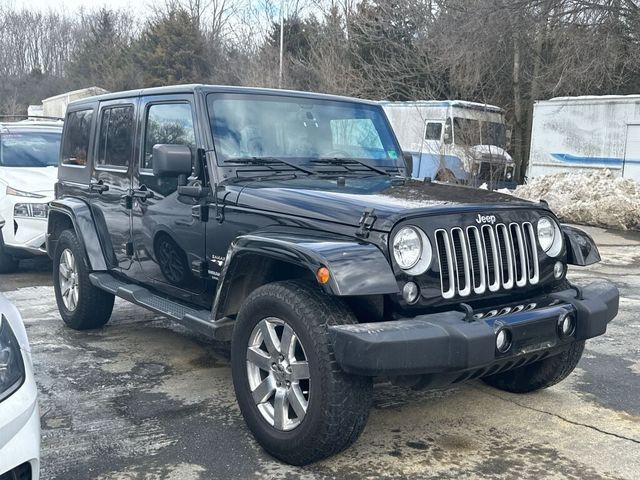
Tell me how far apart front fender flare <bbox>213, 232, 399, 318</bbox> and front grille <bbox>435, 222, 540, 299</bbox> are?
0.35 metres

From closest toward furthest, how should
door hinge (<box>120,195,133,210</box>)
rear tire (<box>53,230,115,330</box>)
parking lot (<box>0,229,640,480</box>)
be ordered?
parking lot (<box>0,229,640,480</box>), door hinge (<box>120,195,133,210</box>), rear tire (<box>53,230,115,330</box>)

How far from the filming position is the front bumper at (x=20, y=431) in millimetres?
2420

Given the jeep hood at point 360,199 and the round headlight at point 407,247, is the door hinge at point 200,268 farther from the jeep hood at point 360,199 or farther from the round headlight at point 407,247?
the round headlight at point 407,247

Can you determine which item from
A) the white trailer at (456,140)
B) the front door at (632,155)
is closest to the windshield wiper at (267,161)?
the white trailer at (456,140)

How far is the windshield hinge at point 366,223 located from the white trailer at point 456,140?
498 inches

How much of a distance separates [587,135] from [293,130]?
13832 millimetres

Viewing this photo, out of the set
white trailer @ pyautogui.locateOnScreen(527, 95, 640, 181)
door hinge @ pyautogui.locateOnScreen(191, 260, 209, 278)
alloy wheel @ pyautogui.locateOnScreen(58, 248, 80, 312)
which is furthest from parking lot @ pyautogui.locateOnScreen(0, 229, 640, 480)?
white trailer @ pyautogui.locateOnScreen(527, 95, 640, 181)

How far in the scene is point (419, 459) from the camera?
11.8 ft

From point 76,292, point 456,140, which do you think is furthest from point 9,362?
point 456,140

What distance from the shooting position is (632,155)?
15.7 metres

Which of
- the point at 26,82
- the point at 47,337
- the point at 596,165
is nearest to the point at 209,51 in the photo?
the point at 26,82

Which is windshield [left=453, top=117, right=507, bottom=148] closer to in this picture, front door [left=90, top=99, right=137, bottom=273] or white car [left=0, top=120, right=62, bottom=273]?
white car [left=0, top=120, right=62, bottom=273]

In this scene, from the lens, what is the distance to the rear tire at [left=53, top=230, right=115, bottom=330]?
5.76 meters

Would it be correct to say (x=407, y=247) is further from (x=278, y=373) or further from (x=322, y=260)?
(x=278, y=373)
